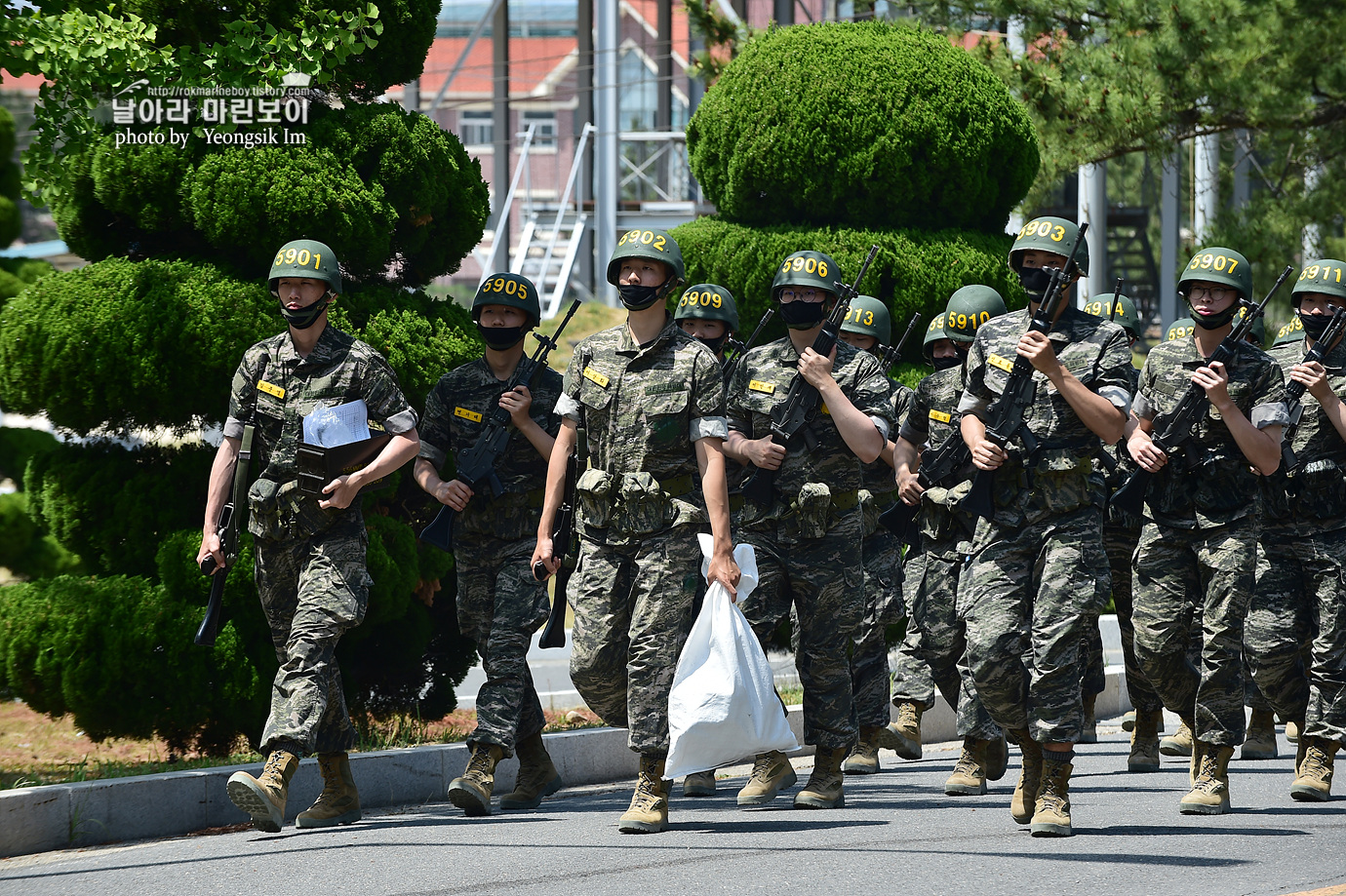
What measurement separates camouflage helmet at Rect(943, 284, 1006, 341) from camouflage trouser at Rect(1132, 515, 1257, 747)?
5.88 ft

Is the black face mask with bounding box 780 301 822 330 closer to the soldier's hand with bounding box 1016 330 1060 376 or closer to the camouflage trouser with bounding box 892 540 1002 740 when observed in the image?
the soldier's hand with bounding box 1016 330 1060 376

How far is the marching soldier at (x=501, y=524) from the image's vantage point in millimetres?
6934

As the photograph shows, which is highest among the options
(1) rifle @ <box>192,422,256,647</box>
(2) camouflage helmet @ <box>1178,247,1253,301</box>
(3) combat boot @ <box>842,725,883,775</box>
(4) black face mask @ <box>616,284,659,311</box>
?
(2) camouflage helmet @ <box>1178,247,1253,301</box>

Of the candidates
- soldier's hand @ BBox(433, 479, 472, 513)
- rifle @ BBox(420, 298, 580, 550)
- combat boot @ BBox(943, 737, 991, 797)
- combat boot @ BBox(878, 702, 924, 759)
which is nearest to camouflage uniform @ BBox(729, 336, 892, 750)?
combat boot @ BBox(943, 737, 991, 797)

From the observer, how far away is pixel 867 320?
8.91 metres

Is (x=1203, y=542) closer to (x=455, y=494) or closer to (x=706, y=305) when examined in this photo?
(x=706, y=305)

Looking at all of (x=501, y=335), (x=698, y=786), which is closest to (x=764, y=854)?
(x=698, y=786)

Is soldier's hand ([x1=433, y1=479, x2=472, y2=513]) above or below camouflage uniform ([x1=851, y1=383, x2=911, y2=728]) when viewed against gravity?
above

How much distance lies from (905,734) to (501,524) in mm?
2837

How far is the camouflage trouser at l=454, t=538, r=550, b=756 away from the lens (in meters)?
6.90

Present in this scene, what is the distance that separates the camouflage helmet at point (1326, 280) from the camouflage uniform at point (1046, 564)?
169 cm

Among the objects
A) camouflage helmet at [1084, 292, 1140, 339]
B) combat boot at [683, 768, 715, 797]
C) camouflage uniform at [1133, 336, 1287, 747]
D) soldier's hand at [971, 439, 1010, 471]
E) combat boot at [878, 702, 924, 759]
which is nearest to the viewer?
soldier's hand at [971, 439, 1010, 471]

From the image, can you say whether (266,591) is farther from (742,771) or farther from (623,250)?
(742,771)

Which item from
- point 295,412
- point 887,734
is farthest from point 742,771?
point 295,412
